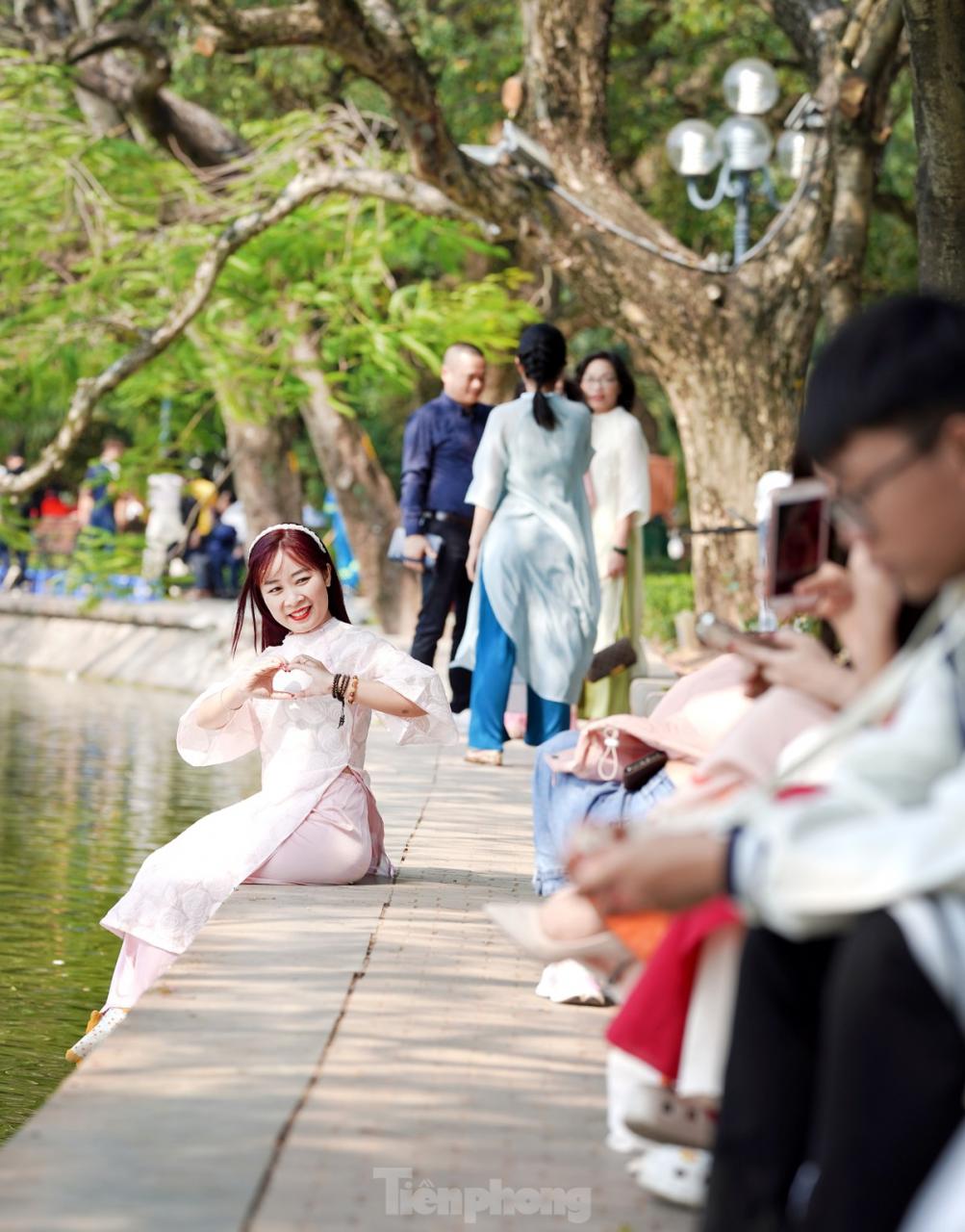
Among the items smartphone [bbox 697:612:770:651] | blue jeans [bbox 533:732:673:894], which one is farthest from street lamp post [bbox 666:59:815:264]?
smartphone [bbox 697:612:770:651]

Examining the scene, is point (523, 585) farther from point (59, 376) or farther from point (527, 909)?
point (59, 376)

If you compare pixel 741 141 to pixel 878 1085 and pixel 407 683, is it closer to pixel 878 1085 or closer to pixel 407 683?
pixel 407 683

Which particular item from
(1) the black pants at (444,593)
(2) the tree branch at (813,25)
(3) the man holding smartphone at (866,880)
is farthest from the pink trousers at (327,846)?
(2) the tree branch at (813,25)

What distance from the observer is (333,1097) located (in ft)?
12.6

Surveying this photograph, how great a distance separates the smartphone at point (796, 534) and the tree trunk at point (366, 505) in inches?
656

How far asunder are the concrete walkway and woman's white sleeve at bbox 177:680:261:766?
1.79 ft

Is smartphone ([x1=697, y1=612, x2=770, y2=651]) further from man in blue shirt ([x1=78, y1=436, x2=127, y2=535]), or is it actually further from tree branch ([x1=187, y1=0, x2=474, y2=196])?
man in blue shirt ([x1=78, y1=436, x2=127, y2=535])

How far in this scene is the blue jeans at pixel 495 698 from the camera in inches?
397

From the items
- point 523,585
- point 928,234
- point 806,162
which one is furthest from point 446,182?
point 928,234

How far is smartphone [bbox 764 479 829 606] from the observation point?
317 cm

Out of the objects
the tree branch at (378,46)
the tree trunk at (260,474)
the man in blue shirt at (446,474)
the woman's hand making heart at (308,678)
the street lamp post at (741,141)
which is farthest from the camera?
the tree trunk at (260,474)

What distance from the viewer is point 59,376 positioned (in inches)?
727

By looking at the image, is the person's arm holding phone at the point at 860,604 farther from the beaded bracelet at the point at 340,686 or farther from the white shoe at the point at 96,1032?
the beaded bracelet at the point at 340,686

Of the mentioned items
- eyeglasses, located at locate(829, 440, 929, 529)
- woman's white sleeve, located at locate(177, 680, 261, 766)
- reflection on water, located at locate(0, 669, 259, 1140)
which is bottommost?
reflection on water, located at locate(0, 669, 259, 1140)
